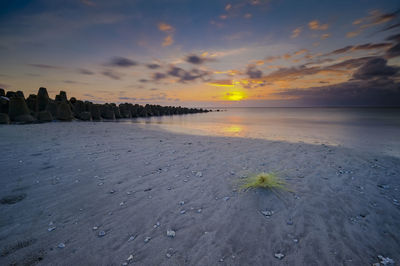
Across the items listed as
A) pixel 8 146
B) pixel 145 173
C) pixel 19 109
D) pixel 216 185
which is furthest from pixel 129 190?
pixel 19 109

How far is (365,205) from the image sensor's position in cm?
399

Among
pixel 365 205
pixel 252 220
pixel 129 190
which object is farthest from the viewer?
pixel 129 190

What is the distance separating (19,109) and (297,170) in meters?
30.0

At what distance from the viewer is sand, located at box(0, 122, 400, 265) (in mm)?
2686

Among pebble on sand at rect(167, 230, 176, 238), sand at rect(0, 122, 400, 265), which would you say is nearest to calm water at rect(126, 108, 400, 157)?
sand at rect(0, 122, 400, 265)

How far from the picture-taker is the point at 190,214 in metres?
3.68

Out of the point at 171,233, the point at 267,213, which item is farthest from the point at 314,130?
the point at 171,233

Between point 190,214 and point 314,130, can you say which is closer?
point 190,214

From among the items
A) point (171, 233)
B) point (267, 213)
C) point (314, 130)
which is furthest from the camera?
point (314, 130)

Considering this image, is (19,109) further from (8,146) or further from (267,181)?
(267,181)

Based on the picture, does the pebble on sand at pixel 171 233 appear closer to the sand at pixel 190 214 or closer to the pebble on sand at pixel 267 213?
the sand at pixel 190 214

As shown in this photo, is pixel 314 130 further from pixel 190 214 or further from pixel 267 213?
pixel 190 214

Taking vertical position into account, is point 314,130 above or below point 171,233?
above

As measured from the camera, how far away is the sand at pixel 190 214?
8.81ft
